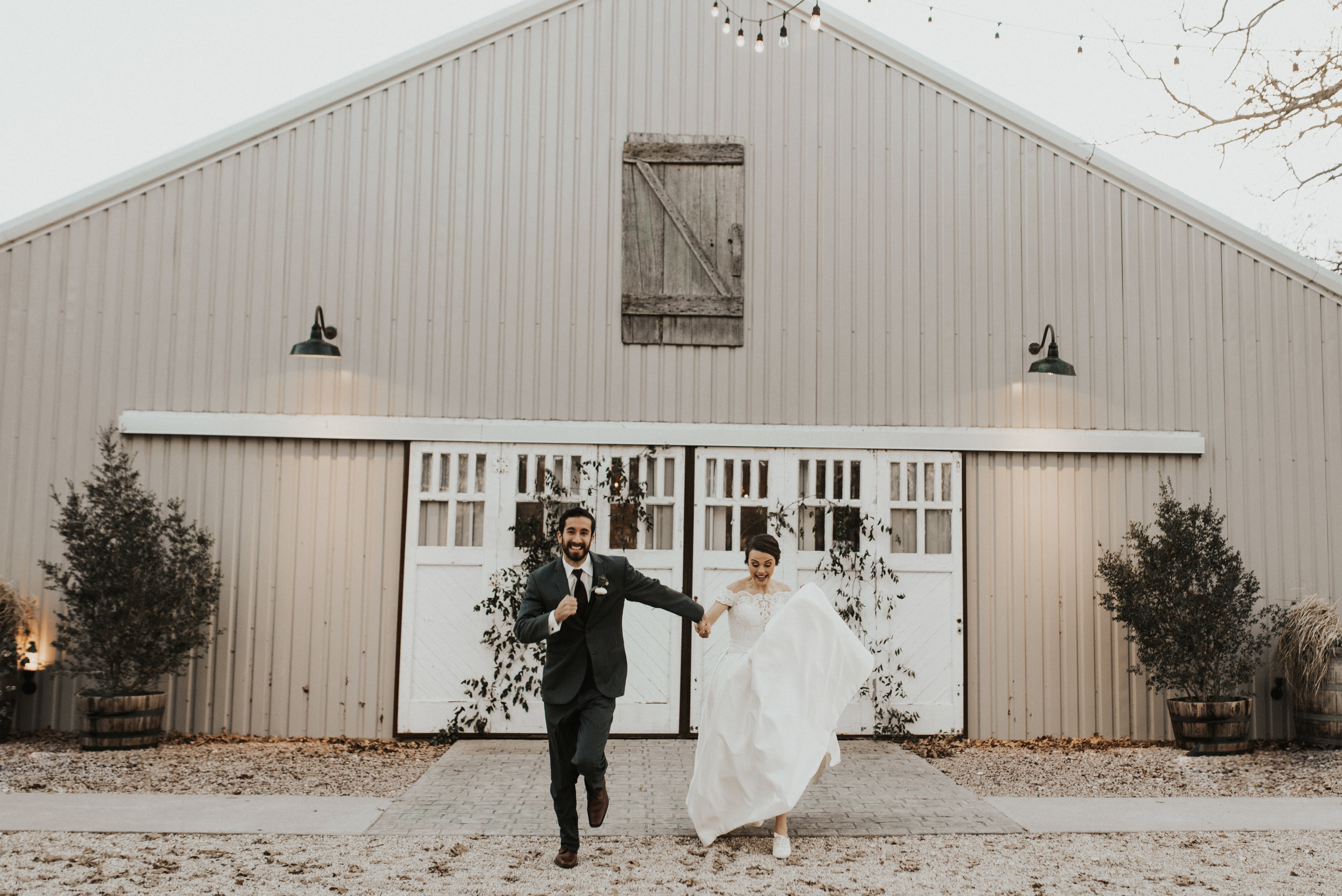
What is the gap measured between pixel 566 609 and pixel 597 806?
1.20 metres

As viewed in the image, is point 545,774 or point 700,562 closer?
point 545,774

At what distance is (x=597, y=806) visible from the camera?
526 centimetres

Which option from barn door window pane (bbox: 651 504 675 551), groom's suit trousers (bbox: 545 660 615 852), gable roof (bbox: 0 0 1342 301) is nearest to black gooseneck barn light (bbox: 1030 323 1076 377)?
gable roof (bbox: 0 0 1342 301)

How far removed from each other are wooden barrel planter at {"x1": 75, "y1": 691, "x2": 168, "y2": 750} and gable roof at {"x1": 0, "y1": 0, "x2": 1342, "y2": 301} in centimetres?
398

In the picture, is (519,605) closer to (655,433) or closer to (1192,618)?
(655,433)

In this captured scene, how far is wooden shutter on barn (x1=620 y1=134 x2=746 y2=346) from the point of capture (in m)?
8.84

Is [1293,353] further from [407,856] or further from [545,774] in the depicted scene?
[407,856]

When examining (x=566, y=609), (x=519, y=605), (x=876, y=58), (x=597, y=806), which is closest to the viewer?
(x=566, y=609)

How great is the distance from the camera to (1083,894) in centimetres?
463

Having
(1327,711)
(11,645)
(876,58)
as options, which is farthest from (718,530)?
(11,645)

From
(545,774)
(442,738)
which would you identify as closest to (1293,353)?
(545,774)

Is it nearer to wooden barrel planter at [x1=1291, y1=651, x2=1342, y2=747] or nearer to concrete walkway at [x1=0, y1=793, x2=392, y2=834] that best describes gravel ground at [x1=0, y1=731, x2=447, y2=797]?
concrete walkway at [x1=0, y1=793, x2=392, y2=834]

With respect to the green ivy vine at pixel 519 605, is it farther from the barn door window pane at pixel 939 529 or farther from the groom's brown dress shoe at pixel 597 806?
the groom's brown dress shoe at pixel 597 806

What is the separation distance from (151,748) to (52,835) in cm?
251
